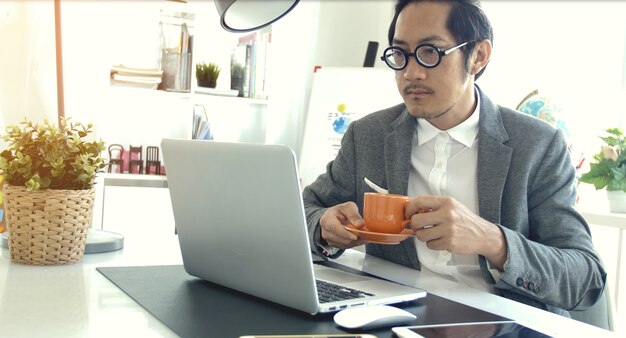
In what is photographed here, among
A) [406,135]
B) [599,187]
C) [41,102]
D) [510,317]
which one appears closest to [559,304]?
[510,317]

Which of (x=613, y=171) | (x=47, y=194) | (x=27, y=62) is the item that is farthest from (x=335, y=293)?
(x=613, y=171)

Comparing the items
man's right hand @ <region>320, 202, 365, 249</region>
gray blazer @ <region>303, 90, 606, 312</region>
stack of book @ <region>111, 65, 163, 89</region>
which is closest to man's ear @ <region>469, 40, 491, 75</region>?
gray blazer @ <region>303, 90, 606, 312</region>

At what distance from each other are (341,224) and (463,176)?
0.45 metres

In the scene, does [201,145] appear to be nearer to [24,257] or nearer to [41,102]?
[24,257]

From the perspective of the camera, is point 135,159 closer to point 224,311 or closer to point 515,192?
point 515,192

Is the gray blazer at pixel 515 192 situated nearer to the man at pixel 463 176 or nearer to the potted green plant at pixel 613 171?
the man at pixel 463 176

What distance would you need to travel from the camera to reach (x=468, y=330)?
0.92 meters

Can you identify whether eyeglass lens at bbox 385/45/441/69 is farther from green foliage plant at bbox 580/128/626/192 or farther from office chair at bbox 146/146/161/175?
office chair at bbox 146/146/161/175

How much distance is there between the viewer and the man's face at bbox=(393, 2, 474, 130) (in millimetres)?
1764

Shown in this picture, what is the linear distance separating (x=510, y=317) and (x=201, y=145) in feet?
1.82

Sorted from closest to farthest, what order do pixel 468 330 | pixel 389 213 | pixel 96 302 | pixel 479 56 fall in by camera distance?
pixel 468 330 → pixel 96 302 → pixel 389 213 → pixel 479 56

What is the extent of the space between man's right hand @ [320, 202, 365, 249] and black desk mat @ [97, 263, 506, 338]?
10.8 inches

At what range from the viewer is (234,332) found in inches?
35.4

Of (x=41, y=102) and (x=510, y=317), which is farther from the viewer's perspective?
(x=41, y=102)
